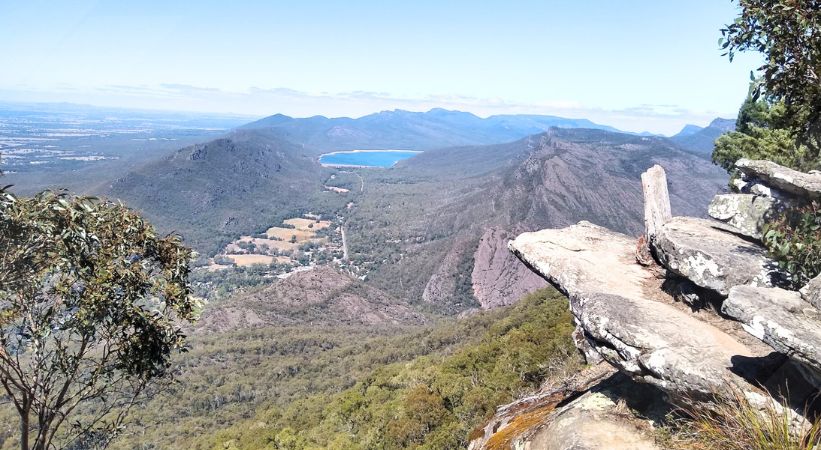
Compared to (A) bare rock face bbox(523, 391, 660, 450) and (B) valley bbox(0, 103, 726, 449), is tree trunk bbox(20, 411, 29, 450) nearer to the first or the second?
(B) valley bbox(0, 103, 726, 449)

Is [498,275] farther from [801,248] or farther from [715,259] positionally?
[801,248]

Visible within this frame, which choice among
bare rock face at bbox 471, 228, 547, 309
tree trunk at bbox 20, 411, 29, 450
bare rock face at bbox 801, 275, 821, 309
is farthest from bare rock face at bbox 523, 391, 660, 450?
bare rock face at bbox 471, 228, 547, 309

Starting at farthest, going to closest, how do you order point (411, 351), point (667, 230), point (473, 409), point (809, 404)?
point (411, 351), point (473, 409), point (667, 230), point (809, 404)

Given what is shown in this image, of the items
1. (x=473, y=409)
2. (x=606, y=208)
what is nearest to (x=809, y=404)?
(x=473, y=409)

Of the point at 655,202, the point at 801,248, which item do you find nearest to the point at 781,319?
the point at 801,248

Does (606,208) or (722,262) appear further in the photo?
(606,208)

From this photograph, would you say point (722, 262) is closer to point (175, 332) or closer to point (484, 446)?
point (484, 446)
